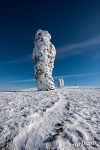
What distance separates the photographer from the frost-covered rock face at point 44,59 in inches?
947

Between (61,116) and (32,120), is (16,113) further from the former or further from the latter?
(61,116)

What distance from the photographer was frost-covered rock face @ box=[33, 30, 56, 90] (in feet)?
78.9

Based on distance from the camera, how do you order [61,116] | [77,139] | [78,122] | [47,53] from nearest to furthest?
[77,139] < [78,122] < [61,116] < [47,53]

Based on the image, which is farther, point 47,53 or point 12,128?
point 47,53

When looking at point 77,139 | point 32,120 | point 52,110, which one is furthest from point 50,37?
point 77,139

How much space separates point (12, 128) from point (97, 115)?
171 inches

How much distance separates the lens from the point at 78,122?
25.1 feet

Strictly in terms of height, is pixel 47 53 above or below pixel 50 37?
below

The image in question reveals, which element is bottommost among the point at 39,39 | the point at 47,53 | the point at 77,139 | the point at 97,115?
the point at 77,139

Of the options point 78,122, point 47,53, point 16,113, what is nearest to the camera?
point 78,122

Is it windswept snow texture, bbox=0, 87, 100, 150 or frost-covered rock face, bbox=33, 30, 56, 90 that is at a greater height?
frost-covered rock face, bbox=33, 30, 56, 90

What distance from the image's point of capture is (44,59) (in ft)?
81.5

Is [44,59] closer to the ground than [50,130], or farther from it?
farther from it

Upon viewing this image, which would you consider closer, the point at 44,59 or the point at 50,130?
the point at 50,130
